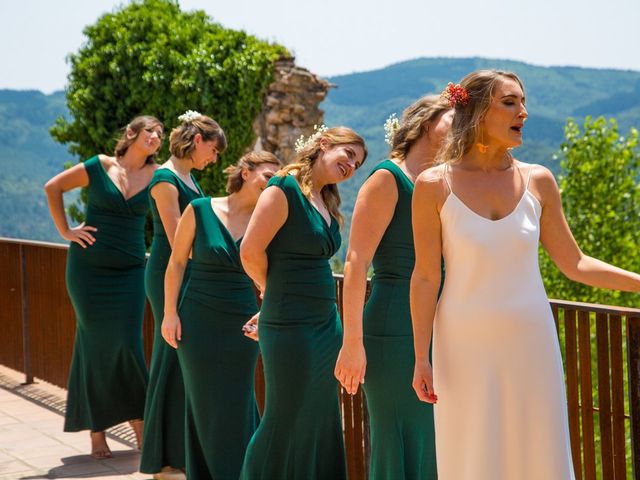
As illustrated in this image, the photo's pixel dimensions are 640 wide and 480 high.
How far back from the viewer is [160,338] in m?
6.10

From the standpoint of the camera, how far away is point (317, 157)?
4.77 metres

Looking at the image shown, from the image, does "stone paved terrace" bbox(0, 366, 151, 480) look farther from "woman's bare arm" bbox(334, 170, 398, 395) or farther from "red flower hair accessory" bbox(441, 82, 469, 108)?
"red flower hair accessory" bbox(441, 82, 469, 108)

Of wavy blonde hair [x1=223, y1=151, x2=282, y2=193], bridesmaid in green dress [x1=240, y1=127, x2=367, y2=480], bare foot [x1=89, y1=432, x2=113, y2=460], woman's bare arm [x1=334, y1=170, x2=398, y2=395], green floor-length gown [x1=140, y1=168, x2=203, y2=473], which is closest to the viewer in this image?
woman's bare arm [x1=334, y1=170, x2=398, y2=395]

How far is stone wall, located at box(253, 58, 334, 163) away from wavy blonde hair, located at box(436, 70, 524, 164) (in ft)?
38.2

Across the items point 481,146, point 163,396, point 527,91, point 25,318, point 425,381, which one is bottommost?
point 163,396

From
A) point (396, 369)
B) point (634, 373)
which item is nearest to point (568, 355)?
point (634, 373)

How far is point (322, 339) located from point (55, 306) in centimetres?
435

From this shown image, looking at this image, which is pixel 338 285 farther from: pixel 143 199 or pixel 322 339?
pixel 143 199

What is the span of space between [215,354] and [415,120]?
1756 mm

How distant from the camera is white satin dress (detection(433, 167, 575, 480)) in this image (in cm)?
348

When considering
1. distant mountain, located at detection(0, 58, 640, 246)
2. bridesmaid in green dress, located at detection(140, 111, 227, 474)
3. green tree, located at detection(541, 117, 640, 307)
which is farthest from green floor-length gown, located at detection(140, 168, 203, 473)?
distant mountain, located at detection(0, 58, 640, 246)

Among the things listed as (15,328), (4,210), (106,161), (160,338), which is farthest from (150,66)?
(4,210)

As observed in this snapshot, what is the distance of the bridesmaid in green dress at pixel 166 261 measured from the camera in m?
5.95

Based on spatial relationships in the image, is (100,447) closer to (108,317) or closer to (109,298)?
(108,317)
